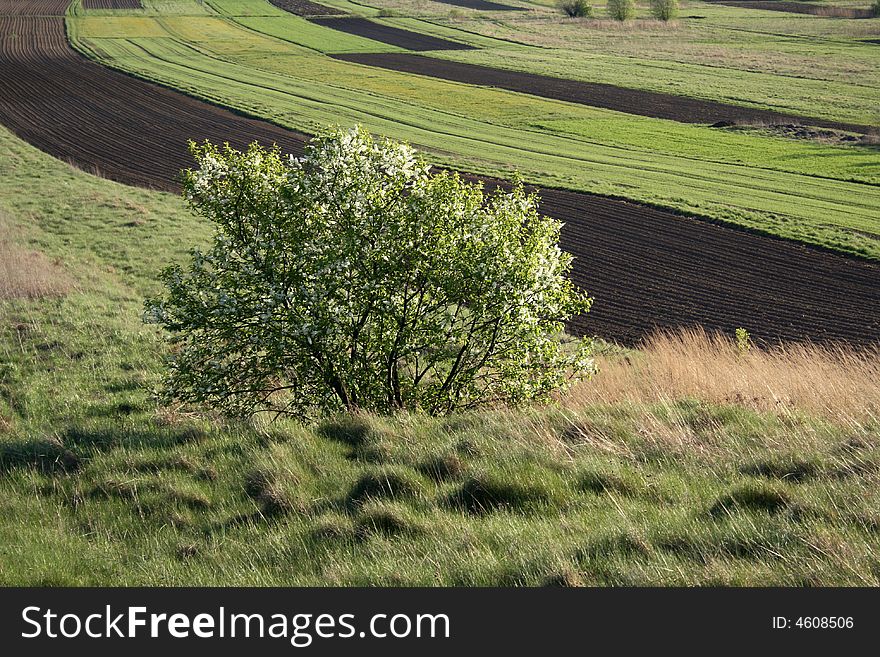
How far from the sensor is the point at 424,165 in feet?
49.6

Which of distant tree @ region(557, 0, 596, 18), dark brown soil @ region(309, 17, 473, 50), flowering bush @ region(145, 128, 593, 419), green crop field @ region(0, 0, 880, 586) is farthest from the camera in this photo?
distant tree @ region(557, 0, 596, 18)

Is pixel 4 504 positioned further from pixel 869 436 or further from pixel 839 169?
pixel 839 169

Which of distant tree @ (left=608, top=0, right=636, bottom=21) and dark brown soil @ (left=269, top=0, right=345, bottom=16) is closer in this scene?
dark brown soil @ (left=269, top=0, right=345, bottom=16)

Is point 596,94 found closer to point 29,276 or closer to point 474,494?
point 29,276

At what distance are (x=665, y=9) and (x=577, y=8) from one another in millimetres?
14648

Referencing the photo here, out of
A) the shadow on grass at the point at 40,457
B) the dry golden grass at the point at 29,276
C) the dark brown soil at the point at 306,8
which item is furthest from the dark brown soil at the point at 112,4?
the shadow on grass at the point at 40,457

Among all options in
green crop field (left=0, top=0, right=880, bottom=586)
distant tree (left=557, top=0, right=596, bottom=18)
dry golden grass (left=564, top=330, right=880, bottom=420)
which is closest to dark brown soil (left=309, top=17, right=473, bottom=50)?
distant tree (left=557, top=0, right=596, bottom=18)

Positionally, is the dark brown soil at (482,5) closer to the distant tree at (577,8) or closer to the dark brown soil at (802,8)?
the distant tree at (577,8)

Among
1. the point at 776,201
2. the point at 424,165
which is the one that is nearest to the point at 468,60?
the point at 776,201

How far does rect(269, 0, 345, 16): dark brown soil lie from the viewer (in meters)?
128

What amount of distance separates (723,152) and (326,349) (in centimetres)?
4746

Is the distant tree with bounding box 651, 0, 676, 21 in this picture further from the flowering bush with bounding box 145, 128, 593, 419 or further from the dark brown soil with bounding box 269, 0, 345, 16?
the flowering bush with bounding box 145, 128, 593, 419

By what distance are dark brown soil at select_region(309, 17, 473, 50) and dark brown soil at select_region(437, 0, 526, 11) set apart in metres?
26.7

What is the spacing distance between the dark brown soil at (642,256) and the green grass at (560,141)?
93.1 inches
